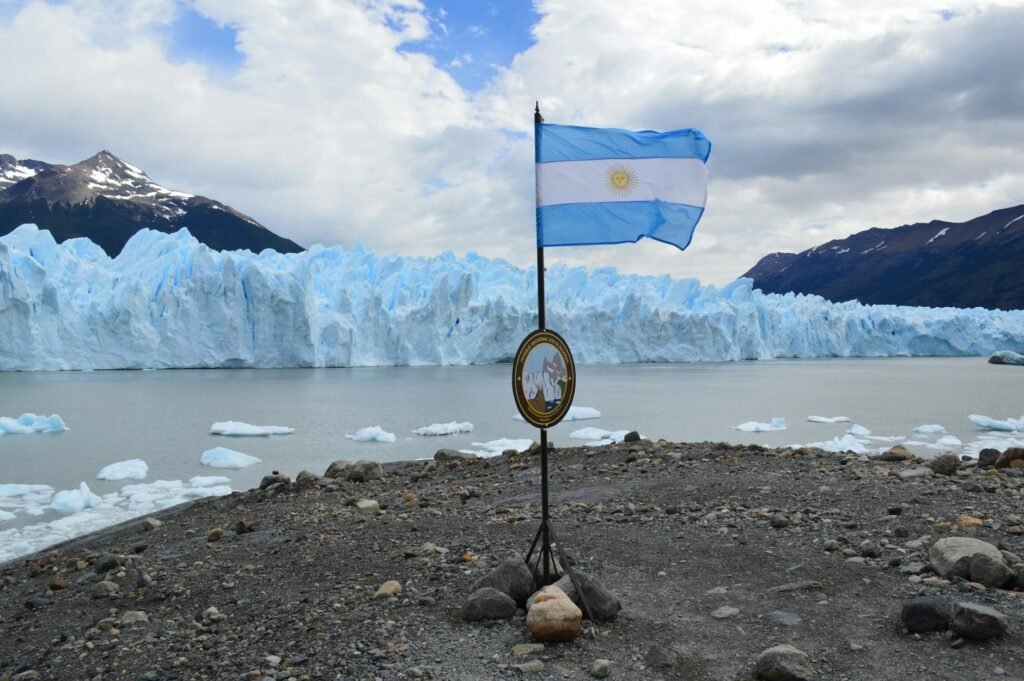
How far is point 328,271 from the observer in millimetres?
58281

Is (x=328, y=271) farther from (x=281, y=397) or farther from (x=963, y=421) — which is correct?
(x=963, y=421)

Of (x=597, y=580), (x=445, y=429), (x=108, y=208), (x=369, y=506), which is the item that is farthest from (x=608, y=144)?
(x=108, y=208)

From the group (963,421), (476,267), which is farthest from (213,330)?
(963,421)

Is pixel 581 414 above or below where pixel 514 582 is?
below

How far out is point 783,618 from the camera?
13.2ft

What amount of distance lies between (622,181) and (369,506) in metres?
4.36

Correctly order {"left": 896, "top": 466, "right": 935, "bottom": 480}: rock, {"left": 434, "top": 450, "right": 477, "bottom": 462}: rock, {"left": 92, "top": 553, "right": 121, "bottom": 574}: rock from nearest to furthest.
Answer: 1. {"left": 92, "top": 553, "right": 121, "bottom": 574}: rock
2. {"left": 896, "top": 466, "right": 935, "bottom": 480}: rock
3. {"left": 434, "top": 450, "right": 477, "bottom": 462}: rock

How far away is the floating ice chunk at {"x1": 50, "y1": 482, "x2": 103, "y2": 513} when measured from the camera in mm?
11242

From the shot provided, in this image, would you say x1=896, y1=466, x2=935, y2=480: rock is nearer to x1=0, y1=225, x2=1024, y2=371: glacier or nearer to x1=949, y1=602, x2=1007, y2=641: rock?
x1=949, y1=602, x2=1007, y2=641: rock

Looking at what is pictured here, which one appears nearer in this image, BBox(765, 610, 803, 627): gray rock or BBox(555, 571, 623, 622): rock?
BBox(765, 610, 803, 627): gray rock

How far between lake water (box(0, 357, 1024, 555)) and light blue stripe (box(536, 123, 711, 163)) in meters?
8.95

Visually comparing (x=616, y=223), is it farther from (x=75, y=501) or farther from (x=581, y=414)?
(x=581, y=414)

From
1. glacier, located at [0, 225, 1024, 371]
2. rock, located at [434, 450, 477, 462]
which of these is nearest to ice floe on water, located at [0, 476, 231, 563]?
rock, located at [434, 450, 477, 462]

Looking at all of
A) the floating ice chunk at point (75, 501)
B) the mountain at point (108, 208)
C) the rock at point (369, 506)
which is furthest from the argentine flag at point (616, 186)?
the mountain at point (108, 208)
